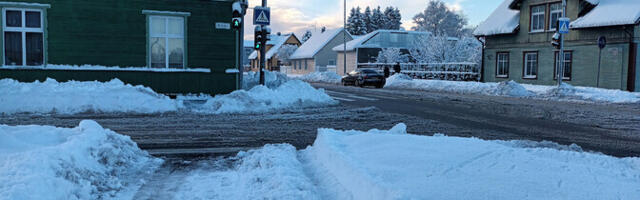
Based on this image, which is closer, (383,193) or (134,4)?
(383,193)

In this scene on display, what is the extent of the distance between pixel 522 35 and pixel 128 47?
23.9m

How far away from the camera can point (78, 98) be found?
1370 centimetres

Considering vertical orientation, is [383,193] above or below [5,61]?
below

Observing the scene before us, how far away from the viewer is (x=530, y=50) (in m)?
30.9

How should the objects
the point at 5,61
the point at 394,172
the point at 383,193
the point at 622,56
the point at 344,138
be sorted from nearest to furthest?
the point at 383,193, the point at 394,172, the point at 344,138, the point at 5,61, the point at 622,56

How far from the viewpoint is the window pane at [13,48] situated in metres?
15.8

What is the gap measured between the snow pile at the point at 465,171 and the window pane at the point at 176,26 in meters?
11.8

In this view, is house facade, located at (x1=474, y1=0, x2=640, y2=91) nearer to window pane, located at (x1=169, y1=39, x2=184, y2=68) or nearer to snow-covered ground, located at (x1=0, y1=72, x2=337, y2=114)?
snow-covered ground, located at (x1=0, y1=72, x2=337, y2=114)

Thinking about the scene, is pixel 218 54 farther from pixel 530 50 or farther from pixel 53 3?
pixel 530 50

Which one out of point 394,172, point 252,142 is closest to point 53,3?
point 252,142

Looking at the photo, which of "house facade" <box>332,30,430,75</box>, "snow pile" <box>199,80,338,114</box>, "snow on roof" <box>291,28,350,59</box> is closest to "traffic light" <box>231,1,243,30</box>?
"snow pile" <box>199,80,338,114</box>

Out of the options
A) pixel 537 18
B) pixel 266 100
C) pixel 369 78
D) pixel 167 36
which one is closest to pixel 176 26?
pixel 167 36

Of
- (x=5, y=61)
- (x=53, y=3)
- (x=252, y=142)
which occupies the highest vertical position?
(x=53, y=3)

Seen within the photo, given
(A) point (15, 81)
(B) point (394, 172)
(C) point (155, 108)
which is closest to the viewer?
(B) point (394, 172)
